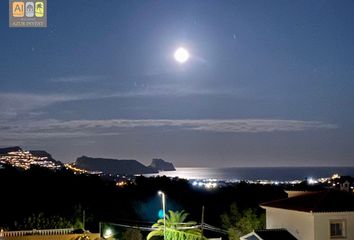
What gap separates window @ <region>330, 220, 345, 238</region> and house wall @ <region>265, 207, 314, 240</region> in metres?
0.68

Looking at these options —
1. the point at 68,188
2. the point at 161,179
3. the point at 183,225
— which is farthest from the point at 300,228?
the point at 161,179

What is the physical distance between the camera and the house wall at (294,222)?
16812 mm

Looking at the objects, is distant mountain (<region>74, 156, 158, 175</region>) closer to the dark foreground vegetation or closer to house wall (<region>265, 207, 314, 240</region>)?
the dark foreground vegetation

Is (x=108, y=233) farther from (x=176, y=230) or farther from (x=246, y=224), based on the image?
(x=246, y=224)

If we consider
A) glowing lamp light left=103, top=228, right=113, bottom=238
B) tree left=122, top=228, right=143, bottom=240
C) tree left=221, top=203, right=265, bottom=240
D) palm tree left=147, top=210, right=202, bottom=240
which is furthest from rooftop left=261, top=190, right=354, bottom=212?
glowing lamp light left=103, top=228, right=113, bottom=238

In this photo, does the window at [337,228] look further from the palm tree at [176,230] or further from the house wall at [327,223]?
the palm tree at [176,230]

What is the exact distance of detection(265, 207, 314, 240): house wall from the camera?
1681cm

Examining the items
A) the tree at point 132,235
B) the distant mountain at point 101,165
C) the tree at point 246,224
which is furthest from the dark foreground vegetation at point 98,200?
the distant mountain at point 101,165

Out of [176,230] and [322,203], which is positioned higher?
[322,203]

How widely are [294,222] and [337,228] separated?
1.37 m

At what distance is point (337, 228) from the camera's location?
1695cm

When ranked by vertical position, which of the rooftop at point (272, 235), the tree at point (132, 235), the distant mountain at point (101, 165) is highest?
the distant mountain at point (101, 165)

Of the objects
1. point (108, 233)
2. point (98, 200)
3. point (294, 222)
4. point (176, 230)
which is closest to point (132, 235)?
point (108, 233)

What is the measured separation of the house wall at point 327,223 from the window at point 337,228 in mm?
120
